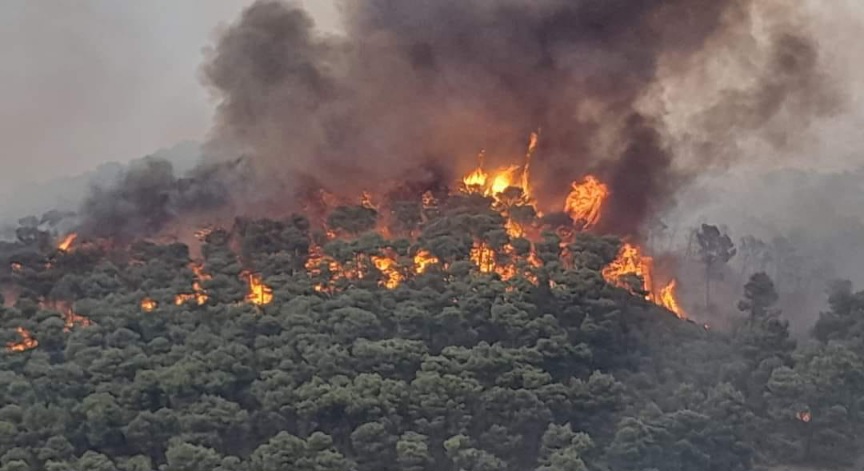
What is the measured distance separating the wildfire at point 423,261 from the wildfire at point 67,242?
6077 millimetres

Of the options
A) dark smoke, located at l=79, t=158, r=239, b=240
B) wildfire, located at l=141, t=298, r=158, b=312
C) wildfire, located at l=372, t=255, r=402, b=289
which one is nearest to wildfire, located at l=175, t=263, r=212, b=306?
wildfire, located at l=141, t=298, r=158, b=312

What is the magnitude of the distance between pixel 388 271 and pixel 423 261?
0.62 meters

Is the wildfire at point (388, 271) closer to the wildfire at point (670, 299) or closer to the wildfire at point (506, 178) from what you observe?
the wildfire at point (506, 178)

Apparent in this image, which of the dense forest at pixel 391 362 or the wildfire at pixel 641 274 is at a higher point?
the wildfire at pixel 641 274

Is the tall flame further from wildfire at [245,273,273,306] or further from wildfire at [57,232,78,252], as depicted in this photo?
wildfire at [57,232,78,252]

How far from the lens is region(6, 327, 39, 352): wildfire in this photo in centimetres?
1917

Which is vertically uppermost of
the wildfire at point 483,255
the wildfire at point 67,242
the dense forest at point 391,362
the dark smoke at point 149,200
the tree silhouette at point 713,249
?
the tree silhouette at point 713,249

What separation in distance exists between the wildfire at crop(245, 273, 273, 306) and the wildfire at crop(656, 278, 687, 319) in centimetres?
756

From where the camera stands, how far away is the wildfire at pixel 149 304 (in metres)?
19.8

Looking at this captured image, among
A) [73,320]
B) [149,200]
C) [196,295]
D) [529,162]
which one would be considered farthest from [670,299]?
[73,320]

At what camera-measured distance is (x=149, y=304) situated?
65.7 feet

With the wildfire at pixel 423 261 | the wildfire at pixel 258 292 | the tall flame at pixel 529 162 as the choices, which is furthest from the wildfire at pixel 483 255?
the tall flame at pixel 529 162

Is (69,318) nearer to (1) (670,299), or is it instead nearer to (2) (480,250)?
(2) (480,250)

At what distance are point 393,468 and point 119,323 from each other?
4.73 m
